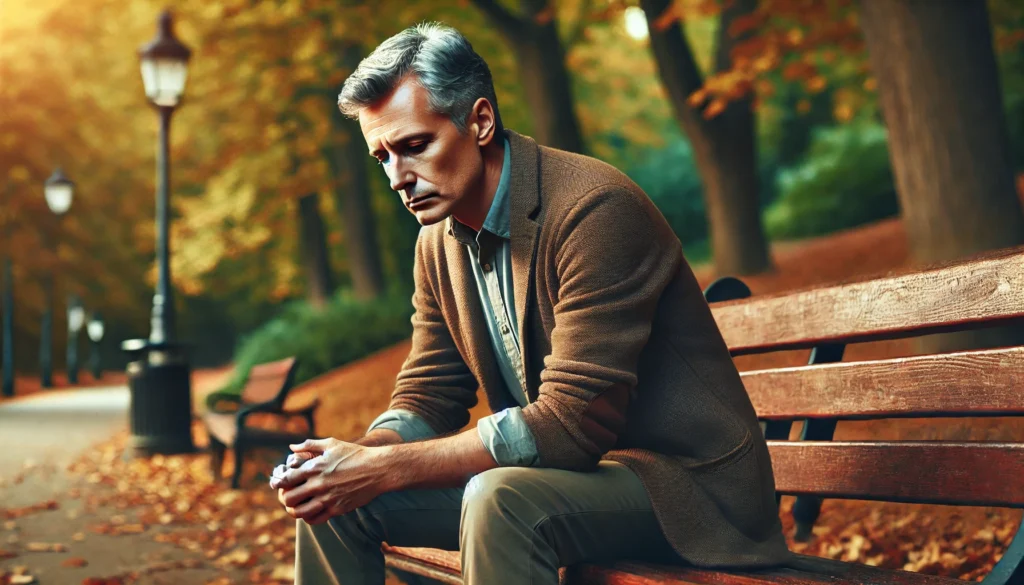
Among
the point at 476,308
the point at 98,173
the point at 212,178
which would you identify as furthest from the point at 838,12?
the point at 98,173

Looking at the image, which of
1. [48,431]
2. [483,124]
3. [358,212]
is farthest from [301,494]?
[358,212]

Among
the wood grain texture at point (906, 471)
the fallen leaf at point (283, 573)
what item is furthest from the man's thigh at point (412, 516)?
the fallen leaf at point (283, 573)

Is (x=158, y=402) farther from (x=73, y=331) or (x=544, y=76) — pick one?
(x=73, y=331)

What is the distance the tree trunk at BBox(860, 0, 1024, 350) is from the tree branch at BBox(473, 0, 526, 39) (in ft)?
18.8

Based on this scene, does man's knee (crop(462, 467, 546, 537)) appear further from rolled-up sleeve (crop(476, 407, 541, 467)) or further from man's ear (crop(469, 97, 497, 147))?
man's ear (crop(469, 97, 497, 147))

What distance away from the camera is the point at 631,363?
259 centimetres

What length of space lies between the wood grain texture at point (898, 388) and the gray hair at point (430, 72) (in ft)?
4.06

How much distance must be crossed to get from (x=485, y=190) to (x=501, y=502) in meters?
0.82

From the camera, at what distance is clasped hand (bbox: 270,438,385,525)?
2611 millimetres

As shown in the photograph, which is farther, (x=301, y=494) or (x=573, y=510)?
(x=301, y=494)

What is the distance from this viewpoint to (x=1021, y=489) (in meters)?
2.53

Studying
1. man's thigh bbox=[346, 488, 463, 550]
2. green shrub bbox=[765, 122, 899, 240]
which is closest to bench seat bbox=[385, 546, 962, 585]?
man's thigh bbox=[346, 488, 463, 550]

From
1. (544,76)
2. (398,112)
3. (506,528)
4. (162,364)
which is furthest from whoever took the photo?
(544,76)

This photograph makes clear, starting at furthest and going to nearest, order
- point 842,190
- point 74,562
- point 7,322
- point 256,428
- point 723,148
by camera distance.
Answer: point 7,322, point 842,190, point 723,148, point 256,428, point 74,562
